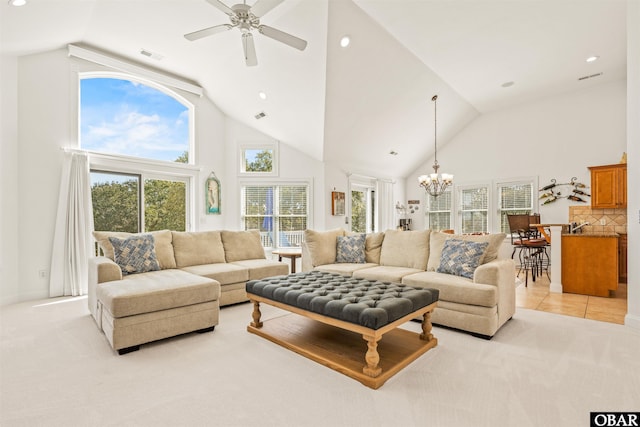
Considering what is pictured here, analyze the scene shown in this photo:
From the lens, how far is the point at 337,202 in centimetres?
702

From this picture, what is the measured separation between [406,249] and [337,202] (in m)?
2.93

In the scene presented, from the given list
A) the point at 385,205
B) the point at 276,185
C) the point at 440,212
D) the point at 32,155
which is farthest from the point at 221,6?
the point at 440,212

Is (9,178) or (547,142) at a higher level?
(547,142)

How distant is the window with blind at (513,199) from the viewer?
7.18m

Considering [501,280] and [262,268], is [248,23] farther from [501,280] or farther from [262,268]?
[501,280]

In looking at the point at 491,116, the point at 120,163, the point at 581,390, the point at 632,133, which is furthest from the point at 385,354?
the point at 491,116

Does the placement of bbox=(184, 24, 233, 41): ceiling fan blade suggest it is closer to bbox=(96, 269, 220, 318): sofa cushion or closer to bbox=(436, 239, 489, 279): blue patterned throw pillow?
bbox=(96, 269, 220, 318): sofa cushion

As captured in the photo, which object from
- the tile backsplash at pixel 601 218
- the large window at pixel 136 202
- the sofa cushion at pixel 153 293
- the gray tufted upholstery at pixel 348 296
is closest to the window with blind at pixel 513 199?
the tile backsplash at pixel 601 218

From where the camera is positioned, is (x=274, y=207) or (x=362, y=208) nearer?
(x=274, y=207)

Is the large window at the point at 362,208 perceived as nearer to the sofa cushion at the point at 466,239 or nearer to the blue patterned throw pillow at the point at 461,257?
the sofa cushion at the point at 466,239

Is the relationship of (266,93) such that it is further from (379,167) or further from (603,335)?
(603,335)

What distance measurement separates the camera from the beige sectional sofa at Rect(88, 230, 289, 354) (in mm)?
2717

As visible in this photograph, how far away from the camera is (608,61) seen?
213 inches

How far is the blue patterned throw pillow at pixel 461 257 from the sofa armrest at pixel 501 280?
0.58 ft
